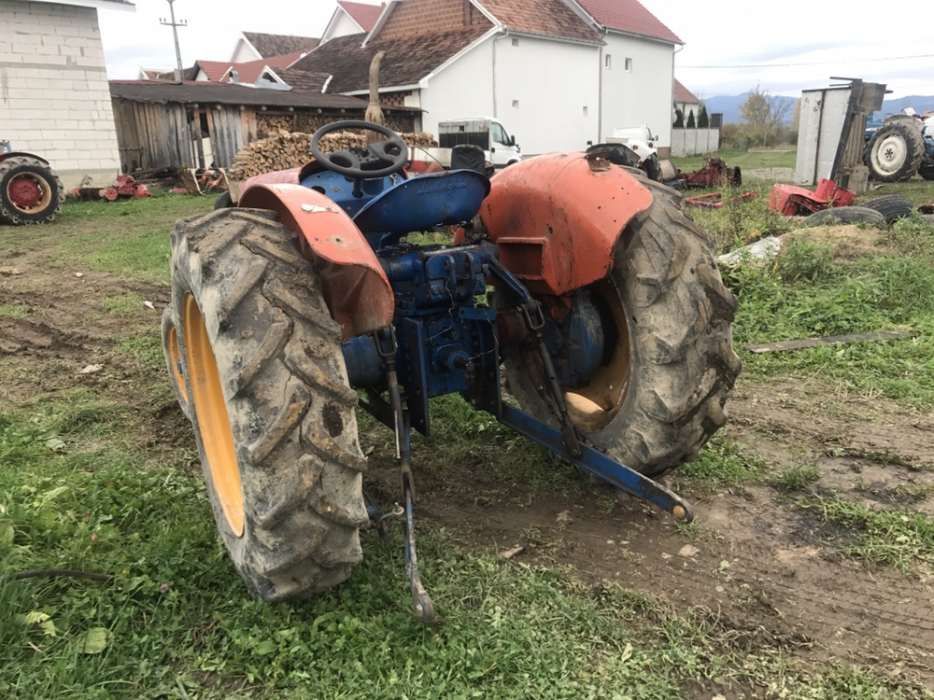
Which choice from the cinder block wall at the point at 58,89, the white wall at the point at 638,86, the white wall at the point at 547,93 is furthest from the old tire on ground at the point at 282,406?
the white wall at the point at 638,86

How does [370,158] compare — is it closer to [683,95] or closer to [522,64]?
[522,64]

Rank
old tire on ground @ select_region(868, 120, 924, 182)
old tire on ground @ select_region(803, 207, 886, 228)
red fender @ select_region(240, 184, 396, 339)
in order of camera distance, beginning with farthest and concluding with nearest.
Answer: old tire on ground @ select_region(868, 120, 924, 182) → old tire on ground @ select_region(803, 207, 886, 228) → red fender @ select_region(240, 184, 396, 339)

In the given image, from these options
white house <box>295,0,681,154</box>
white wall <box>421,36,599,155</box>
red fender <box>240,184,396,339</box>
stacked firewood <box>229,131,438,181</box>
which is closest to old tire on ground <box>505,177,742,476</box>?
red fender <box>240,184,396,339</box>

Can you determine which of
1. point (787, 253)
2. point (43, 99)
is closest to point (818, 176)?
point (787, 253)

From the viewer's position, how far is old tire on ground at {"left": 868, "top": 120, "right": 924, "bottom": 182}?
16469 mm

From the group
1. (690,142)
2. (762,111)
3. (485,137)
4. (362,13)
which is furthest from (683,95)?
(485,137)

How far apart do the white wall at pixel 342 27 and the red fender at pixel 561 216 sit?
41.2 metres

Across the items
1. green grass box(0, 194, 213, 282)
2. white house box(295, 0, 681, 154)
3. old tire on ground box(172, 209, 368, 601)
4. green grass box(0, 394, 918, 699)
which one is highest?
white house box(295, 0, 681, 154)

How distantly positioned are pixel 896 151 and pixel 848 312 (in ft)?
43.0

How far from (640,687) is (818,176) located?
16076mm

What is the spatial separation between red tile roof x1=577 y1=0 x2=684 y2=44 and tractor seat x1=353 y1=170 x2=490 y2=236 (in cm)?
3466

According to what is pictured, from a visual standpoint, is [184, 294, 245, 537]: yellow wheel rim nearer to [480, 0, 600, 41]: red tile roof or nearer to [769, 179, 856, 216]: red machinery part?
[769, 179, 856, 216]: red machinery part

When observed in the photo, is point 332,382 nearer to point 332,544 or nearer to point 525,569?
point 332,544

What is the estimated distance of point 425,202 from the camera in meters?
2.82
